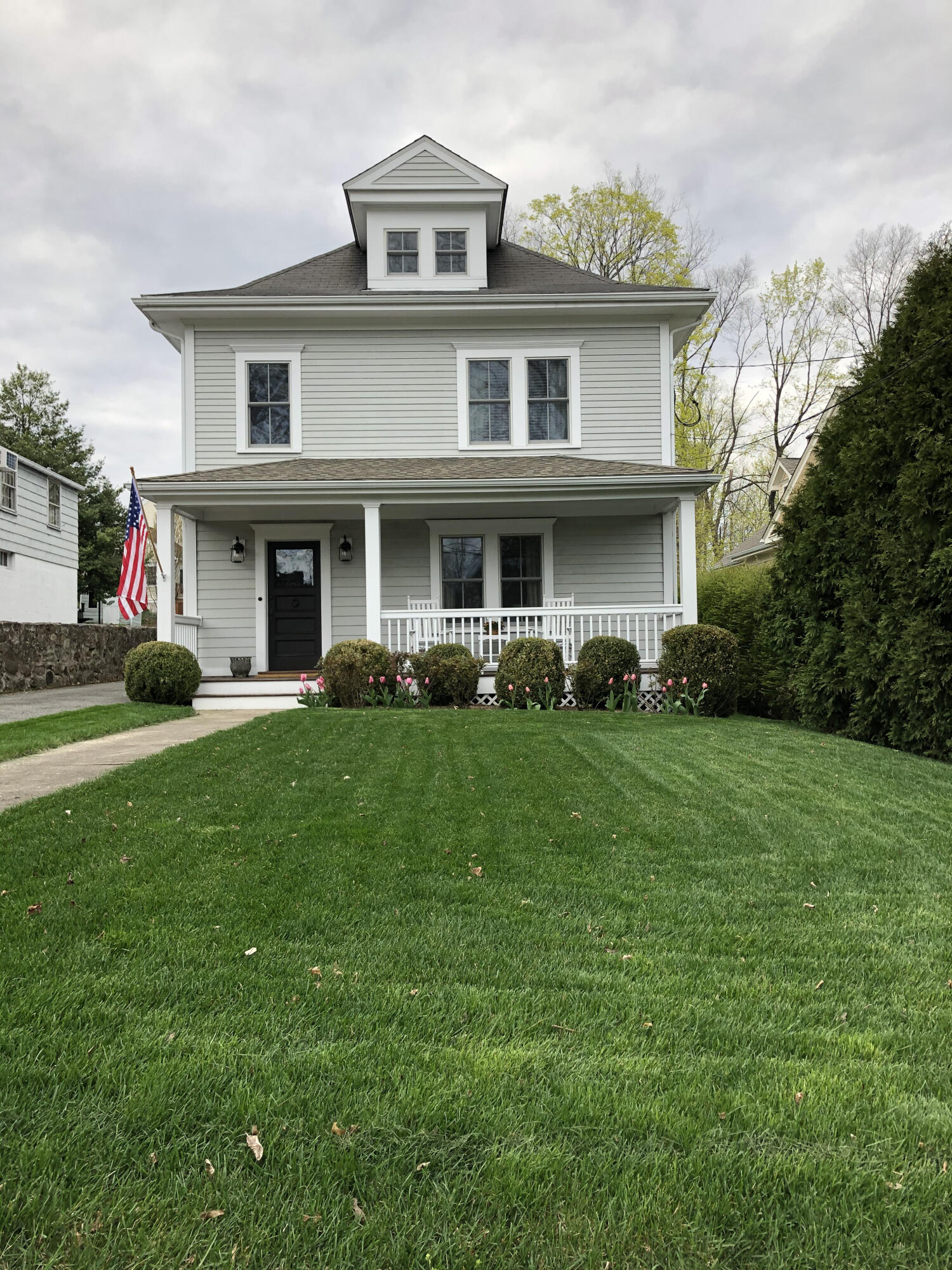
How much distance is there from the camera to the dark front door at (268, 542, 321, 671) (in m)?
12.9

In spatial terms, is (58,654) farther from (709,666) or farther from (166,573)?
(709,666)

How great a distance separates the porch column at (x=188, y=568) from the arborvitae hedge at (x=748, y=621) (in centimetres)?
805

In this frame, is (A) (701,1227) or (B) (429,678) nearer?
(A) (701,1227)

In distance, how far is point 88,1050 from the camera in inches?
80.7

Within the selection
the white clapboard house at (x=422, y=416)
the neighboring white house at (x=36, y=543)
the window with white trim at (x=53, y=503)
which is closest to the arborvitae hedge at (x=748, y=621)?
the white clapboard house at (x=422, y=416)

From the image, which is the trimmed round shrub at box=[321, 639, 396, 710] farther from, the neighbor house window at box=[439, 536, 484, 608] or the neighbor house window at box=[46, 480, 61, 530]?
the neighbor house window at box=[46, 480, 61, 530]

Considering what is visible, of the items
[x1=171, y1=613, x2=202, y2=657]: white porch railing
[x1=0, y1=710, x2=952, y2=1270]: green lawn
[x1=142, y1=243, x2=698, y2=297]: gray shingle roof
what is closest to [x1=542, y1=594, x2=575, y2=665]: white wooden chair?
[x1=142, y1=243, x2=698, y2=297]: gray shingle roof

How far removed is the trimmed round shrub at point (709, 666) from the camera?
9977 millimetres

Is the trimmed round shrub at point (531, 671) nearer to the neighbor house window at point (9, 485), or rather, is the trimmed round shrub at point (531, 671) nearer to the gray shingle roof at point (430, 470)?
the gray shingle roof at point (430, 470)

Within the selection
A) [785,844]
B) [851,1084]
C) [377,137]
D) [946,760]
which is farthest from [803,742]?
[377,137]

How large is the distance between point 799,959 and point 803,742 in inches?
190

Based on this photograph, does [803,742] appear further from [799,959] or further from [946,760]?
[799,959]

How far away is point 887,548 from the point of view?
7133 millimetres

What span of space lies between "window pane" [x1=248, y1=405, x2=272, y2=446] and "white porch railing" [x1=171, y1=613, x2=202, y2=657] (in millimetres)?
3203
